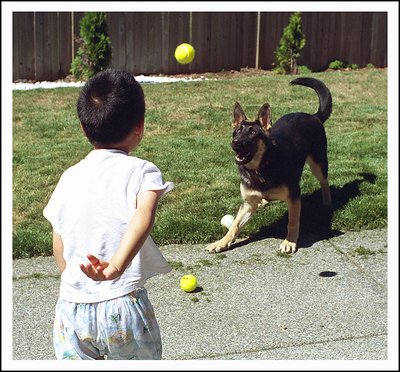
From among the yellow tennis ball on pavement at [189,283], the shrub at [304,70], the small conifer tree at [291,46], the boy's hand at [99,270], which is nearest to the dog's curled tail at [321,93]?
the yellow tennis ball on pavement at [189,283]

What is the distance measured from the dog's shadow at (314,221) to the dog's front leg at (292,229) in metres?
0.11

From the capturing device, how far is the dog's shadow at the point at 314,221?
5715 millimetres

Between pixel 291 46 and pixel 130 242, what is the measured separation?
42.0ft

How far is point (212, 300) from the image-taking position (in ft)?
14.8

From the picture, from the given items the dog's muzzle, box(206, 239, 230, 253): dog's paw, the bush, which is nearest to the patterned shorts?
box(206, 239, 230, 253): dog's paw

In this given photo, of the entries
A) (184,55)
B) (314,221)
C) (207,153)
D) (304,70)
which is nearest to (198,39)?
(304,70)

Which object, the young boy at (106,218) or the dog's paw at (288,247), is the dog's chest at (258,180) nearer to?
the dog's paw at (288,247)

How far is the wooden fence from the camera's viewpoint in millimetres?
14016

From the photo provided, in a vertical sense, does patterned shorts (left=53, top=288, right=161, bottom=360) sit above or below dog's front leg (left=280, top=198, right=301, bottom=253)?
above

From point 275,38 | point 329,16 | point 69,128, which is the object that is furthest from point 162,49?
point 69,128

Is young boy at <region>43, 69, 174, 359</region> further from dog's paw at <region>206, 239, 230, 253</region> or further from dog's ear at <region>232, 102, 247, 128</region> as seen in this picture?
dog's ear at <region>232, 102, 247, 128</region>

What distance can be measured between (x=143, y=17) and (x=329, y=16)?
4621 millimetres

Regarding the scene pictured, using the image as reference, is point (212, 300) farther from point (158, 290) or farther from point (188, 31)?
point (188, 31)

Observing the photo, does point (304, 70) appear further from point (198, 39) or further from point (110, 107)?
point (110, 107)
